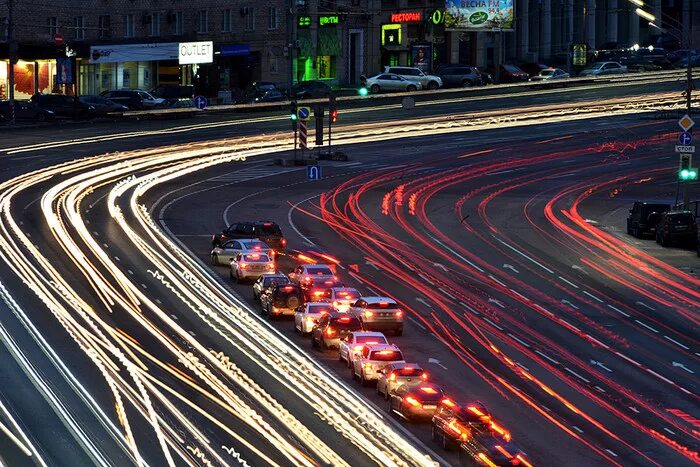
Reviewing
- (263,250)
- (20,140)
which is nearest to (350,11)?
(20,140)

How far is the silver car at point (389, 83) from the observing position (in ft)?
373

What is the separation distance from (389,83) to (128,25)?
83.0ft

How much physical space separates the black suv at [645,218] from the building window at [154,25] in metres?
68.5

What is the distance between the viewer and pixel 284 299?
47062 mm

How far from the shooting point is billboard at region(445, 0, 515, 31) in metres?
125

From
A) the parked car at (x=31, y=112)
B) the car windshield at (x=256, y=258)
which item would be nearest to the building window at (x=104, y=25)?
the parked car at (x=31, y=112)

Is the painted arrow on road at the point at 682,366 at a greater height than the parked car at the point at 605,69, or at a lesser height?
lesser

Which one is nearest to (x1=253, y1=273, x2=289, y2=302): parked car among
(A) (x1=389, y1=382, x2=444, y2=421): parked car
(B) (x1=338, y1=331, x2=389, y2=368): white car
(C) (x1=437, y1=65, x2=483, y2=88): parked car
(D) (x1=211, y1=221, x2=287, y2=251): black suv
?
(B) (x1=338, y1=331, x2=389, y2=368): white car

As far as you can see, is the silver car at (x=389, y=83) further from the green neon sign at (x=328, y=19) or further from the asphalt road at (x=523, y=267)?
the asphalt road at (x=523, y=267)

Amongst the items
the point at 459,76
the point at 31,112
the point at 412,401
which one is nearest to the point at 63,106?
the point at 31,112

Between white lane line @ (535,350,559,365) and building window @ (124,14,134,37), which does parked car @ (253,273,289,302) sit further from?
building window @ (124,14,134,37)

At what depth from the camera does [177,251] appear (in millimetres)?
58625

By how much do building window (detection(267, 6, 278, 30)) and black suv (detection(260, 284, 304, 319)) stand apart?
75.5m

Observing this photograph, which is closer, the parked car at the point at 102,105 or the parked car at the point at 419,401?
the parked car at the point at 419,401
